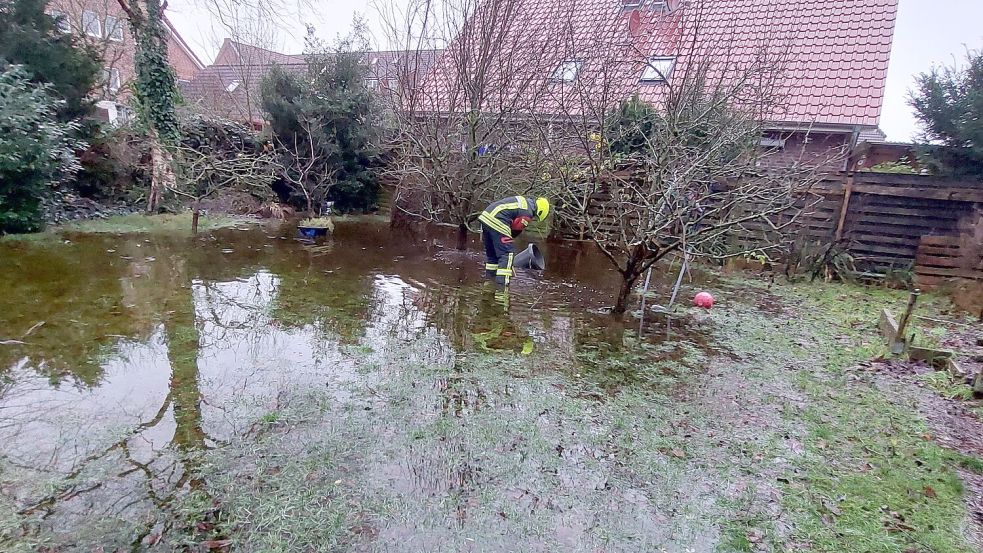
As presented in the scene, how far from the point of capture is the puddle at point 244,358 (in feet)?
8.65

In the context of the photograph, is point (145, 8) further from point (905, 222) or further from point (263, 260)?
point (905, 222)

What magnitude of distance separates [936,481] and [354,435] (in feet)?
11.4

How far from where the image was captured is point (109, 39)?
11.3 meters

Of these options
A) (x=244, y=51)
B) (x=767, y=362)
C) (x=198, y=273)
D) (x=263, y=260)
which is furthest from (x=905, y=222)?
(x=244, y=51)

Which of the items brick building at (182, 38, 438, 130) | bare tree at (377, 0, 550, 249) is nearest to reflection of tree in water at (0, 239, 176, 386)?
bare tree at (377, 0, 550, 249)

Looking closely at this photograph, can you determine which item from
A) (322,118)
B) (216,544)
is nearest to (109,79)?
(322,118)

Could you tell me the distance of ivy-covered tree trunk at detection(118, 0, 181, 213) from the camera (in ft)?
33.6

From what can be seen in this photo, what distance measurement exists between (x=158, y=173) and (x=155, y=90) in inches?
67.7

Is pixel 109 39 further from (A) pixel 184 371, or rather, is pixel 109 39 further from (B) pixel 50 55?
(A) pixel 184 371

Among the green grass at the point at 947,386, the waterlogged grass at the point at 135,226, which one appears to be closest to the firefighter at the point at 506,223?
the green grass at the point at 947,386

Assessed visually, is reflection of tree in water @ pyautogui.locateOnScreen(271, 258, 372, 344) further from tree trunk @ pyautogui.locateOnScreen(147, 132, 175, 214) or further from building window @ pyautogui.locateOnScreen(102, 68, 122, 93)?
building window @ pyautogui.locateOnScreen(102, 68, 122, 93)

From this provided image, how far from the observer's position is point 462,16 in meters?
8.33

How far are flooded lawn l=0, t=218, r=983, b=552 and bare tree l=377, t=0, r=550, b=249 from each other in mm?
3578

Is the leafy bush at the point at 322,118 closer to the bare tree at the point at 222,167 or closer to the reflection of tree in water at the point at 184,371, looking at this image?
the bare tree at the point at 222,167
